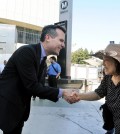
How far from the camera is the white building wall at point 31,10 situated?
134ft

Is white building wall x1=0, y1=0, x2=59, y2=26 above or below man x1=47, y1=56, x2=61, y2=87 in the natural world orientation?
above

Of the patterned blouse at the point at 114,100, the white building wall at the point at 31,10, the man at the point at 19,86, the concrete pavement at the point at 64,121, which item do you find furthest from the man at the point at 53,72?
the white building wall at the point at 31,10

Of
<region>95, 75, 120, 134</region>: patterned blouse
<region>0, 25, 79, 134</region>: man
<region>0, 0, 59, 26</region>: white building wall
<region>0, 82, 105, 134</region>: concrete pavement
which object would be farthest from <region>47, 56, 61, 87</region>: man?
<region>0, 0, 59, 26</region>: white building wall

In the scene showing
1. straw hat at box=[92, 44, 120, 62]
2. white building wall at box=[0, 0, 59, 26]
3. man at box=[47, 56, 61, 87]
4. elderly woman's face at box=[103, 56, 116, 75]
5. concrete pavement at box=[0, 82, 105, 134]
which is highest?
white building wall at box=[0, 0, 59, 26]

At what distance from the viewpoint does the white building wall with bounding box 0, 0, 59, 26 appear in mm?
40844

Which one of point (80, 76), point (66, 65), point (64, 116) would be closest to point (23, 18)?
point (80, 76)

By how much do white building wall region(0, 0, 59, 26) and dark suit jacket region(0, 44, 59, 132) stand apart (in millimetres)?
38067

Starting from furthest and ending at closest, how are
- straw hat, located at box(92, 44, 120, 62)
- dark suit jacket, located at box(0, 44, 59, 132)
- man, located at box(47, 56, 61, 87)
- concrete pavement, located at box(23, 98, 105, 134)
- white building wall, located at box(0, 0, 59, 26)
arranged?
white building wall, located at box(0, 0, 59, 26) < man, located at box(47, 56, 61, 87) < concrete pavement, located at box(23, 98, 105, 134) < dark suit jacket, located at box(0, 44, 59, 132) < straw hat, located at box(92, 44, 120, 62)

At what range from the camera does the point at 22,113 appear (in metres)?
3.14

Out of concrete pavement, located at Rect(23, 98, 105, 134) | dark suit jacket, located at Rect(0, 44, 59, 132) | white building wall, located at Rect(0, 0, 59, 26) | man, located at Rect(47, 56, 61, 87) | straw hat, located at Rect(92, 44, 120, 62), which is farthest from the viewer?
white building wall, located at Rect(0, 0, 59, 26)

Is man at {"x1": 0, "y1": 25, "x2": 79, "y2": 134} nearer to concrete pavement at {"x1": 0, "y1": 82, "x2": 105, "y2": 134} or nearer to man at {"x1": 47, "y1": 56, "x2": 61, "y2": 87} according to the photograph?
concrete pavement at {"x1": 0, "y1": 82, "x2": 105, "y2": 134}

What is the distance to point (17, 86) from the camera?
10.1 feet

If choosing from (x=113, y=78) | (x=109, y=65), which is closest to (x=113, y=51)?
(x=109, y=65)

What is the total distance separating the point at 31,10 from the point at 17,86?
4215cm
